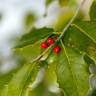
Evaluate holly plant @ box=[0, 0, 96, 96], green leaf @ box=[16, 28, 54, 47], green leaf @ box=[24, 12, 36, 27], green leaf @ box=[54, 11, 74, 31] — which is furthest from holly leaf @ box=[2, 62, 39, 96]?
green leaf @ box=[24, 12, 36, 27]

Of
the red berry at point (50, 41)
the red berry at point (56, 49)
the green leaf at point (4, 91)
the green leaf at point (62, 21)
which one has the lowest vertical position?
the green leaf at point (4, 91)

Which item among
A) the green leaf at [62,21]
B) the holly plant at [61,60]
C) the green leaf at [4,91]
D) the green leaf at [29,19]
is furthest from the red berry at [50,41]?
the green leaf at [29,19]

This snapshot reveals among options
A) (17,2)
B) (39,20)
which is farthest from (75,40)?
(17,2)

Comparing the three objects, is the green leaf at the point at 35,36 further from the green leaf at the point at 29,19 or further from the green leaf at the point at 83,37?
the green leaf at the point at 29,19

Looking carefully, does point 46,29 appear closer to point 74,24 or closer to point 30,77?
point 74,24

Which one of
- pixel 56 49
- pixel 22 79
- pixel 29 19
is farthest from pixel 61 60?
pixel 29 19

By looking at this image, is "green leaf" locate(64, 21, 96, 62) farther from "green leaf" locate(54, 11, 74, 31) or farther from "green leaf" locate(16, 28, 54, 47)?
"green leaf" locate(54, 11, 74, 31)

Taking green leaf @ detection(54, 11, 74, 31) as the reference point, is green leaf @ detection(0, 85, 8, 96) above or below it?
below

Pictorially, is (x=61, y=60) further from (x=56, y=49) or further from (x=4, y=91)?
(x=4, y=91)
